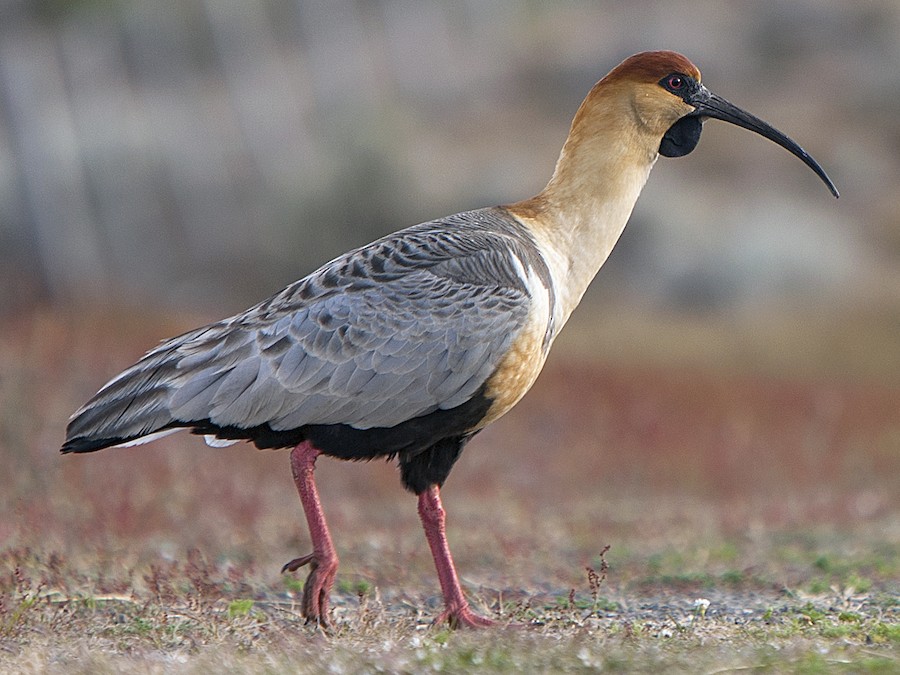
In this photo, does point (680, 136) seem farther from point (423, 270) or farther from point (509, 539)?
point (509, 539)

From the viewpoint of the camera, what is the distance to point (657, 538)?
988 centimetres

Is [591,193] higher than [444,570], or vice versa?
[591,193]

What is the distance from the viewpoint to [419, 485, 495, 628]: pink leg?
622 cm

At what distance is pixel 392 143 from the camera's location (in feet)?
98.1

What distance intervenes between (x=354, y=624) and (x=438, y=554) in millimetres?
641

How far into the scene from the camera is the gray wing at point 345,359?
6211 mm

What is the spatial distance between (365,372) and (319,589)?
100 centimetres

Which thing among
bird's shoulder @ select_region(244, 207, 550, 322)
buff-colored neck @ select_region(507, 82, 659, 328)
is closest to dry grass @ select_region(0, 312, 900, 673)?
bird's shoulder @ select_region(244, 207, 550, 322)

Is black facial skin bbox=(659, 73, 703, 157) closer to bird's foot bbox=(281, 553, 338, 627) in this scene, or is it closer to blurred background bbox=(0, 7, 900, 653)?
blurred background bbox=(0, 7, 900, 653)

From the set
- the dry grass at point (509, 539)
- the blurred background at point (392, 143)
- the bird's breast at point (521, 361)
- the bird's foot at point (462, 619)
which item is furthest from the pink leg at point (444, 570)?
the blurred background at point (392, 143)

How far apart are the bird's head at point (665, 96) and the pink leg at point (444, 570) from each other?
7.45 feet

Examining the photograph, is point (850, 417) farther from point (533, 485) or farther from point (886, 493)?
point (533, 485)

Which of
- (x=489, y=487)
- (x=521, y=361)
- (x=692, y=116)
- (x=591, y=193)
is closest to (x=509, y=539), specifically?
(x=489, y=487)

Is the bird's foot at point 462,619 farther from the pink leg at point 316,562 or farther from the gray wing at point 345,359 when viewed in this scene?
the gray wing at point 345,359
